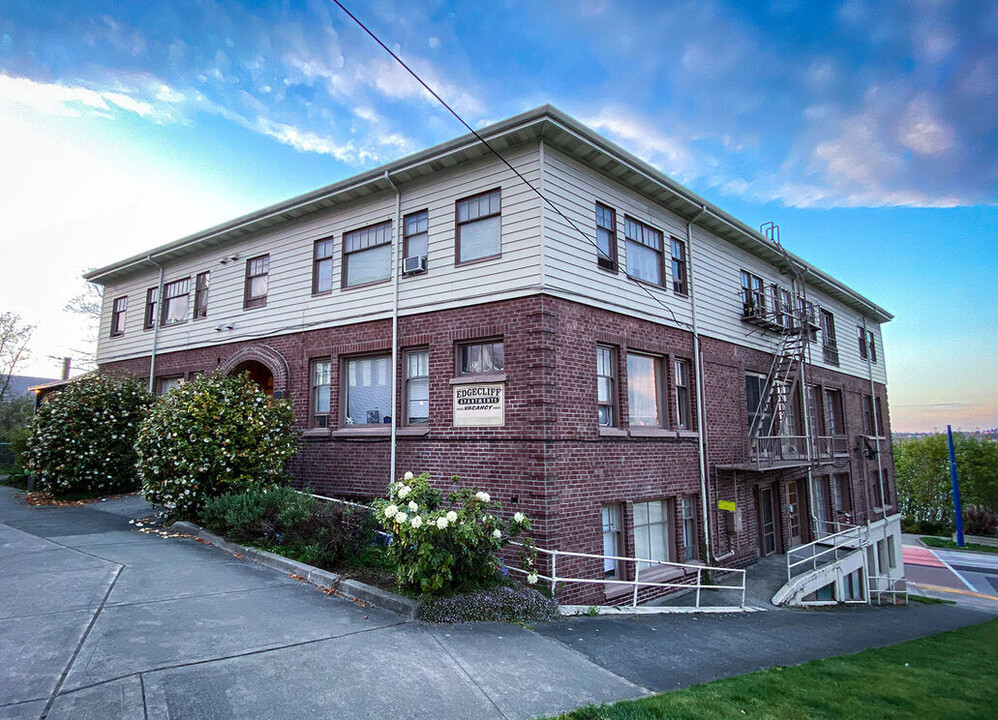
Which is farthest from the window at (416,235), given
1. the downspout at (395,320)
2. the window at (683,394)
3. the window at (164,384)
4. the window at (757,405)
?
the window at (164,384)

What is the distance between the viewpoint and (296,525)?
31.6 feet

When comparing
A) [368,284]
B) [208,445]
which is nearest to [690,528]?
[368,284]

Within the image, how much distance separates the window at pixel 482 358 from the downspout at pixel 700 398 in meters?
5.43

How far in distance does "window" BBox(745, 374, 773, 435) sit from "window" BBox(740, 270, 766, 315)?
1874 mm

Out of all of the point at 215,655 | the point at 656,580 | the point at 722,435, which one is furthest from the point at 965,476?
the point at 215,655

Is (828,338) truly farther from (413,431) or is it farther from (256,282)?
(256,282)

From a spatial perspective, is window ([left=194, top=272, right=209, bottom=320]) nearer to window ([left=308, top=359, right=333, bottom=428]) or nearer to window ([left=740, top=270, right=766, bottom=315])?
window ([left=308, top=359, right=333, bottom=428])

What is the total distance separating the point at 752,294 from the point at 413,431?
10.9 metres

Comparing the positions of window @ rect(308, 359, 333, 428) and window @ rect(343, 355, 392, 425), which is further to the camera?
window @ rect(308, 359, 333, 428)

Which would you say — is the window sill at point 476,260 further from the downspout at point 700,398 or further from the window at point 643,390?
the downspout at point 700,398

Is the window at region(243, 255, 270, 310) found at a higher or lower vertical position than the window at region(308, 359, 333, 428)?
higher

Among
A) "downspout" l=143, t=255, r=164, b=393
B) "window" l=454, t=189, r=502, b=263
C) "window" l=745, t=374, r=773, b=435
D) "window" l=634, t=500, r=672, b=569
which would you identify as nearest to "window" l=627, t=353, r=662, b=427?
"window" l=634, t=500, r=672, b=569

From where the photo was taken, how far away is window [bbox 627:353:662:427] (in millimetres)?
11844

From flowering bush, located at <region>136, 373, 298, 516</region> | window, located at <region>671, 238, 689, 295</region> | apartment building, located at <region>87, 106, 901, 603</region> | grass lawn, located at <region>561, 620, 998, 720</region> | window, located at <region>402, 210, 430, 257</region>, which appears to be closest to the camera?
grass lawn, located at <region>561, 620, 998, 720</region>
